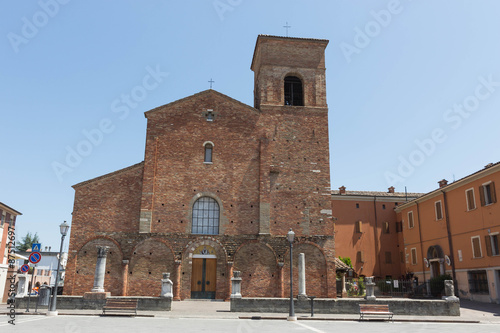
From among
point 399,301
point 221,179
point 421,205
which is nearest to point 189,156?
point 221,179

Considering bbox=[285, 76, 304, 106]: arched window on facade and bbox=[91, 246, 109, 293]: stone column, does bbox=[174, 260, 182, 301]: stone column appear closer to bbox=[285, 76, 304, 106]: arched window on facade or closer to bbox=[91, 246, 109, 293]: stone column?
bbox=[91, 246, 109, 293]: stone column

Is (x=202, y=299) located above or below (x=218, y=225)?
below

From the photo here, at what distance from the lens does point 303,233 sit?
2361 cm

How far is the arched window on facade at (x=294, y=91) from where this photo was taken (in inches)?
1046

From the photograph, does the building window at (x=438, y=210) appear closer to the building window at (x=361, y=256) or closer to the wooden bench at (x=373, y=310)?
the building window at (x=361, y=256)

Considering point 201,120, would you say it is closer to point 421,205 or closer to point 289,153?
point 289,153

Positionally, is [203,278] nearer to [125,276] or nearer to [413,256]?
[125,276]

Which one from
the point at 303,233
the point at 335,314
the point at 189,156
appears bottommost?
the point at 335,314

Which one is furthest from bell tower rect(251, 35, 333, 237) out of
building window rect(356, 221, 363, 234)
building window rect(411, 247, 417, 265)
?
building window rect(356, 221, 363, 234)

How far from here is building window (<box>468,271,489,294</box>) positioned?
2523cm

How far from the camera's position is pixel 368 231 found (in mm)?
39688

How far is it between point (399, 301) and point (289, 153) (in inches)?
417

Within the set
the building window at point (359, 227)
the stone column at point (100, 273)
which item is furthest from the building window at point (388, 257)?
the stone column at point (100, 273)

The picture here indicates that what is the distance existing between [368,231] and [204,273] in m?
22.3
